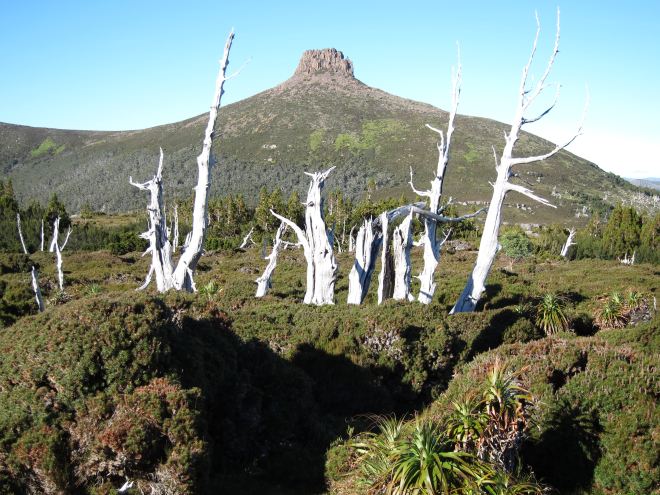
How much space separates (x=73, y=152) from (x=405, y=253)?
20144 centimetres

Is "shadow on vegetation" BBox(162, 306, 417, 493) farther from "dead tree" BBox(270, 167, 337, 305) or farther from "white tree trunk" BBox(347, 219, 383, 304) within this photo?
"dead tree" BBox(270, 167, 337, 305)

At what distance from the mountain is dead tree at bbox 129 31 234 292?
10620 centimetres

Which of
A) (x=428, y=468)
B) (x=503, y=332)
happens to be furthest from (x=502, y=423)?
(x=503, y=332)

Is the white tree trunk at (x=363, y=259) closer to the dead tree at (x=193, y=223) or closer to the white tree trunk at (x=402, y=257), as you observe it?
the white tree trunk at (x=402, y=257)

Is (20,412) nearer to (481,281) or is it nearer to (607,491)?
(607,491)

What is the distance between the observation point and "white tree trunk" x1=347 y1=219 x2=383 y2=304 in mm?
15588

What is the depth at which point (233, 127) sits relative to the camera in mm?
193625

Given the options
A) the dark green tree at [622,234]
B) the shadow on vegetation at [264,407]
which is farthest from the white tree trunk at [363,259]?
the dark green tree at [622,234]

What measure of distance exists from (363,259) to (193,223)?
16.3 ft

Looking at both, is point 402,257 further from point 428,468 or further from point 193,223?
point 428,468

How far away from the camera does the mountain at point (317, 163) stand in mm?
135500

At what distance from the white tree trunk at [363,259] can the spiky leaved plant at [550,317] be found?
4.46m

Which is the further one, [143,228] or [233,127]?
[233,127]

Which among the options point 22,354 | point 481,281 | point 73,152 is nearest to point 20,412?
point 22,354
